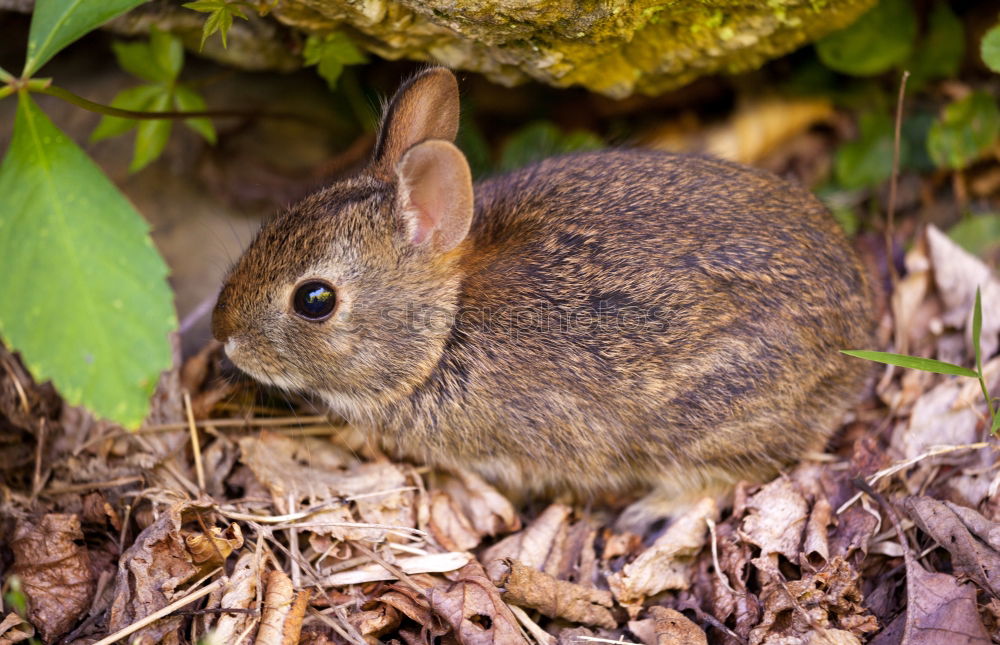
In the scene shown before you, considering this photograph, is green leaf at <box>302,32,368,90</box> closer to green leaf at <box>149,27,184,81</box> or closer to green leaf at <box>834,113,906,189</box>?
green leaf at <box>149,27,184,81</box>

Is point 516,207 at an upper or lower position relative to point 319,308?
upper

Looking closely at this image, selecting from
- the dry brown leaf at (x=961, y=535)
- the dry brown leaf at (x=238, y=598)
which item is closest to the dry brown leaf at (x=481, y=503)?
the dry brown leaf at (x=238, y=598)

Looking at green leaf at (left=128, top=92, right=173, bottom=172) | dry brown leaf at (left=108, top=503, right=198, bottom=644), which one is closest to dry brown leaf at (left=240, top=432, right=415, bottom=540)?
dry brown leaf at (left=108, top=503, right=198, bottom=644)

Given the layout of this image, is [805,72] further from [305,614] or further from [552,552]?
[305,614]

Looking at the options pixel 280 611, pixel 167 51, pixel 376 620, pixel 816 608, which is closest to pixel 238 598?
pixel 280 611

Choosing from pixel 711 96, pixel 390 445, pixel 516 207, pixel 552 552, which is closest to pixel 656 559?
pixel 552 552

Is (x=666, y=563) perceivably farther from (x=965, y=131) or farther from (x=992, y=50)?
(x=965, y=131)
